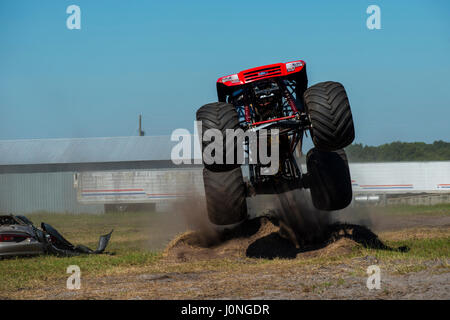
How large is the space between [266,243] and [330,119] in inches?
158

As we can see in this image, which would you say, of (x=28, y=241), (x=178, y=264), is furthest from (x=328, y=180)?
(x=28, y=241)

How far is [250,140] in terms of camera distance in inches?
408

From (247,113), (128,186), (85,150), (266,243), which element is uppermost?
(247,113)

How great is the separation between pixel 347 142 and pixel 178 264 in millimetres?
4130

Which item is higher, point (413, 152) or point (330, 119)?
point (330, 119)

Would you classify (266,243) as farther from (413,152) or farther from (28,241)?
(413,152)

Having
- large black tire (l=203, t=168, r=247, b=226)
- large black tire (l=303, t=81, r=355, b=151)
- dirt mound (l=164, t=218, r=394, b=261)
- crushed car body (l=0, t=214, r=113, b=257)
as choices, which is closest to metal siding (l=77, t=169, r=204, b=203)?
crushed car body (l=0, t=214, r=113, b=257)

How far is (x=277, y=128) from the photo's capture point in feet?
33.2

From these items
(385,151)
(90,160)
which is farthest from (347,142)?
(385,151)

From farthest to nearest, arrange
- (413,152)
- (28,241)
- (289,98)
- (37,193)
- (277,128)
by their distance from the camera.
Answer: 1. (413,152)
2. (37,193)
3. (28,241)
4. (289,98)
5. (277,128)

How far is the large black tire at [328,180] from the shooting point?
11094 millimetres

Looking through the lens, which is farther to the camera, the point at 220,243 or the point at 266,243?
the point at 220,243
